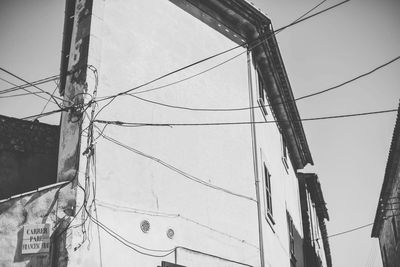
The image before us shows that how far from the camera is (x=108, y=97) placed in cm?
826

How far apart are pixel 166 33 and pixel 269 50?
4.15 metres

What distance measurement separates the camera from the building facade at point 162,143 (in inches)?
291

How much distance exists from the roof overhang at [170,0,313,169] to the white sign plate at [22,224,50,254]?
5.77 m

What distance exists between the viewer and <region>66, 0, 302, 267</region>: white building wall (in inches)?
309

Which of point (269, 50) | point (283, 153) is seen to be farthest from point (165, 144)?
point (283, 153)

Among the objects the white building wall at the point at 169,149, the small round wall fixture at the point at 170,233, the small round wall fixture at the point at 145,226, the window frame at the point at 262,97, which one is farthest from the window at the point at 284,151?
the small round wall fixture at the point at 145,226

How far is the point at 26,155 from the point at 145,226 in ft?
8.07

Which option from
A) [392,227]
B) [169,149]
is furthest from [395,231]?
[169,149]

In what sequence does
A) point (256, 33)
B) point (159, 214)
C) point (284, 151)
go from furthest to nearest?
point (284, 151) → point (256, 33) → point (159, 214)

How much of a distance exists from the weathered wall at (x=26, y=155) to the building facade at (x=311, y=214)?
11.6 metres

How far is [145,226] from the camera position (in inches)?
317

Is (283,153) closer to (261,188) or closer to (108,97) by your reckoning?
(261,188)

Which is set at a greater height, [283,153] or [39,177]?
[283,153]

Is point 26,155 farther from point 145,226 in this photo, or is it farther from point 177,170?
point 177,170
